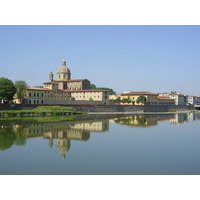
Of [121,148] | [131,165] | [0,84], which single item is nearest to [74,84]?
[0,84]

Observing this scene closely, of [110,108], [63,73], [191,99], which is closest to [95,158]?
[110,108]

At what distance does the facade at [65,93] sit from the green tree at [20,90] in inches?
47.5

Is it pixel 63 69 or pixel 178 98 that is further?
pixel 178 98

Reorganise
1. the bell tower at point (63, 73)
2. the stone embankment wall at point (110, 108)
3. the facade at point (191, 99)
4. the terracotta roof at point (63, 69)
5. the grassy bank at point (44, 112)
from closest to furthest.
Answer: the grassy bank at point (44, 112), the stone embankment wall at point (110, 108), the bell tower at point (63, 73), the terracotta roof at point (63, 69), the facade at point (191, 99)

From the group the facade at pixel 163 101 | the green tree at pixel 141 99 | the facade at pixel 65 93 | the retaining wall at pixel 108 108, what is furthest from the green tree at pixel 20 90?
the facade at pixel 163 101

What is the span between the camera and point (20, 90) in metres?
60.6

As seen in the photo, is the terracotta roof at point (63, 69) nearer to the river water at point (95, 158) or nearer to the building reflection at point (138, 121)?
the building reflection at point (138, 121)

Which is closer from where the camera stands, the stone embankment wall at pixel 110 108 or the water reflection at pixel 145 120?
the water reflection at pixel 145 120

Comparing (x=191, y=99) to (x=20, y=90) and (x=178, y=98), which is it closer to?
(x=178, y=98)

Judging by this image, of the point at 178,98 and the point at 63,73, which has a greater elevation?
the point at 63,73

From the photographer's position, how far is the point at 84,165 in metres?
14.7

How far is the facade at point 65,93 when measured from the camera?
216 ft

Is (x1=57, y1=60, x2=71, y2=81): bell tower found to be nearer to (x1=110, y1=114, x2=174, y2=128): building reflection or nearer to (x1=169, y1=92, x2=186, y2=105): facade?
(x1=110, y1=114, x2=174, y2=128): building reflection

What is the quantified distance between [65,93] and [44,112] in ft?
74.2
